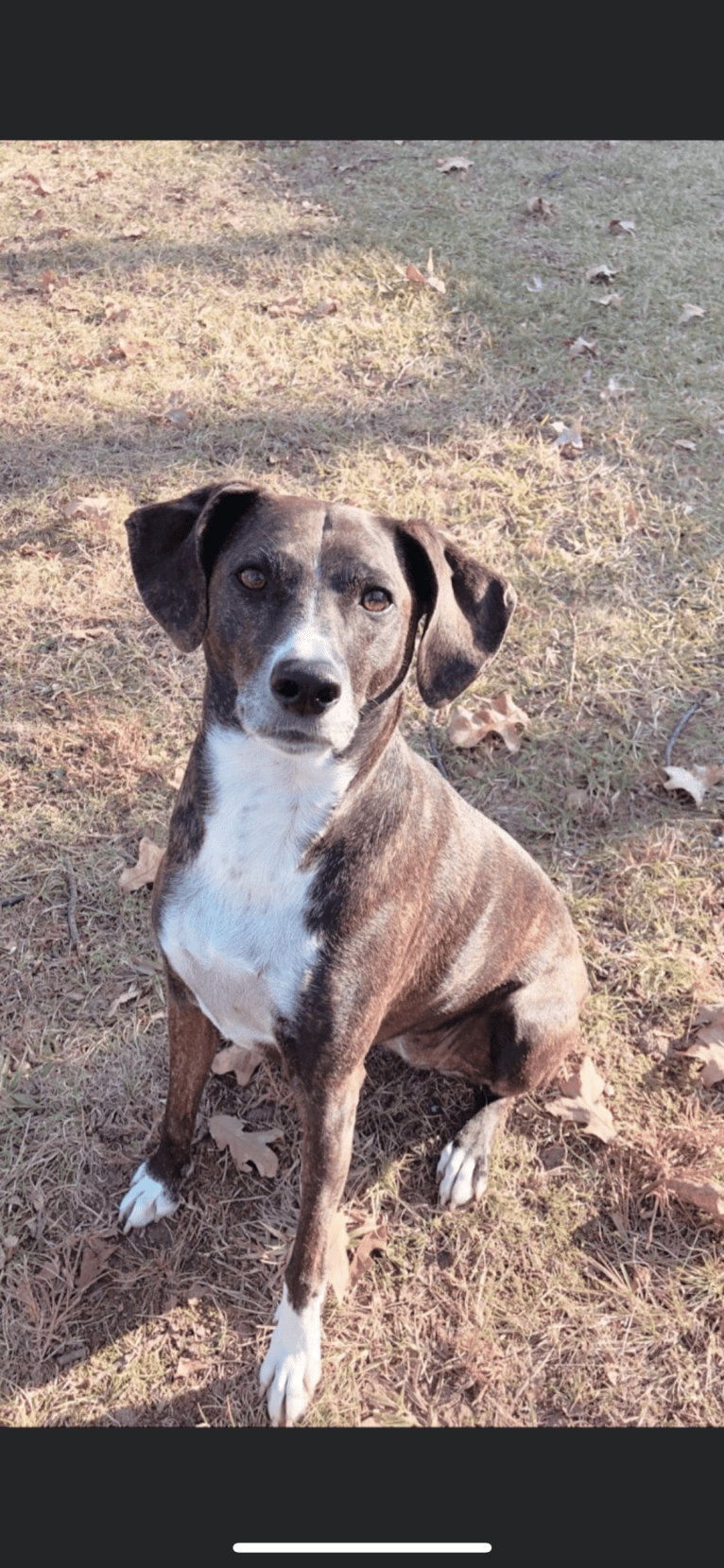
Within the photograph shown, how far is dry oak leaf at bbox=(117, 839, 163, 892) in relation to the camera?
4.10 meters

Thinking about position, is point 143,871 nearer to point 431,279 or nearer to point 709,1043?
point 709,1043

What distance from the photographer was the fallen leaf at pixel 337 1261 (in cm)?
316

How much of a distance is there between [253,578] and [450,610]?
1.73 feet

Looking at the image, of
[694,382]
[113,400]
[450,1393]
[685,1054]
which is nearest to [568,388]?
[694,382]

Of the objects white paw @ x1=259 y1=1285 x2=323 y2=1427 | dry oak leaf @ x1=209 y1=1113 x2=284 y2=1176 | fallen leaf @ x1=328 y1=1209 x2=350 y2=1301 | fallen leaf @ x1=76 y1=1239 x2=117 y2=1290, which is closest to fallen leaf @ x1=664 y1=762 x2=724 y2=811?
dry oak leaf @ x1=209 y1=1113 x2=284 y2=1176

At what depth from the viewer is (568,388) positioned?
22.8 feet

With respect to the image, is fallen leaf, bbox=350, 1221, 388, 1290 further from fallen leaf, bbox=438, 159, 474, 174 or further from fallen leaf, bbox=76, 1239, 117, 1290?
fallen leaf, bbox=438, 159, 474, 174

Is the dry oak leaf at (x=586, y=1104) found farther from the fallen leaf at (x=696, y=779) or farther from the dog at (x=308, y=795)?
the fallen leaf at (x=696, y=779)

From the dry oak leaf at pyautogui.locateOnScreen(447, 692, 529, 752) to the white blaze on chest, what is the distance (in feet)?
7.65

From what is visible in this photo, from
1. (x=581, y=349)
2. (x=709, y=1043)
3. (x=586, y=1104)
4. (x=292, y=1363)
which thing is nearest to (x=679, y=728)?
(x=709, y=1043)

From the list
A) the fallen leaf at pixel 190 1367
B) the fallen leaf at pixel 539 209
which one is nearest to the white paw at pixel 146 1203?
the fallen leaf at pixel 190 1367

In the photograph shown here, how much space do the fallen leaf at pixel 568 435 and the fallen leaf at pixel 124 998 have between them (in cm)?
442

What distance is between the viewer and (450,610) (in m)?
2.64

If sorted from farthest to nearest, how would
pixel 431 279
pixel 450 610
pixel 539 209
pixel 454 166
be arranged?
pixel 454 166, pixel 539 209, pixel 431 279, pixel 450 610
